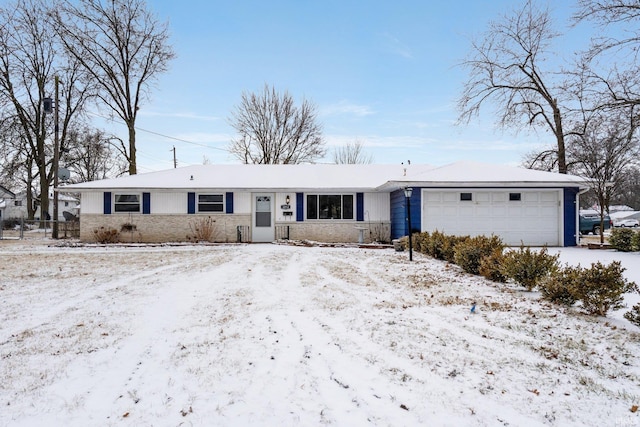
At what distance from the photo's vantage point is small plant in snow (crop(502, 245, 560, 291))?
6582 mm

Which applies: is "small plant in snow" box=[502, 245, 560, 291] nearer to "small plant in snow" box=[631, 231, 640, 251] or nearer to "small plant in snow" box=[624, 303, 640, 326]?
"small plant in snow" box=[624, 303, 640, 326]

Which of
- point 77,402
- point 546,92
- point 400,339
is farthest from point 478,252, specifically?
point 546,92

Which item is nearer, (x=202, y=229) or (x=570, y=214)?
(x=570, y=214)

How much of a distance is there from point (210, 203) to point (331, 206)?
5.38m

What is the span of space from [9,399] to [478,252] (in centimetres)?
808

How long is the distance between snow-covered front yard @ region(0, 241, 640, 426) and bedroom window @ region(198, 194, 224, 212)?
33.2 feet

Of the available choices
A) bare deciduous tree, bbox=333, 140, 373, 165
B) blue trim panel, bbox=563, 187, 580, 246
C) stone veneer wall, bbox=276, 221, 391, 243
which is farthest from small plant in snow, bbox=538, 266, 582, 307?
bare deciduous tree, bbox=333, 140, 373, 165

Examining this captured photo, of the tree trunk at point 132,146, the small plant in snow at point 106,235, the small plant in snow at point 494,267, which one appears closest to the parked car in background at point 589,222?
the small plant in snow at point 494,267

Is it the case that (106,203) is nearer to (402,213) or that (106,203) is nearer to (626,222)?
(402,213)

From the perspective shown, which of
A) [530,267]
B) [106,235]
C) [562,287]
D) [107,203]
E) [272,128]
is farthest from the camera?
[272,128]

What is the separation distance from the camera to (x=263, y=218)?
1709cm

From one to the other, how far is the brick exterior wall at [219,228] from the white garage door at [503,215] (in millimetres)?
2734

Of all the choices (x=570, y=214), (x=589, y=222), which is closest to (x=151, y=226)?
(x=570, y=214)

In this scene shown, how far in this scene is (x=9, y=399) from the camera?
2957 mm
